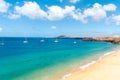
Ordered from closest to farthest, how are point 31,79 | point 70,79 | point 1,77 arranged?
1. point 70,79
2. point 31,79
3. point 1,77

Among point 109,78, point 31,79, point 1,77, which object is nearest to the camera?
point 109,78

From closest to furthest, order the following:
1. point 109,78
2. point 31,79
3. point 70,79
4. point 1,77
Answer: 1. point 109,78
2. point 70,79
3. point 31,79
4. point 1,77

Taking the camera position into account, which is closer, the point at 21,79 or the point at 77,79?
the point at 77,79

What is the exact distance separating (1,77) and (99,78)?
970 centimetres

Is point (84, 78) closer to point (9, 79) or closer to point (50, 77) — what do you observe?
point (50, 77)

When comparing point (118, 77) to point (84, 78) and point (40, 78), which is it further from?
point (40, 78)

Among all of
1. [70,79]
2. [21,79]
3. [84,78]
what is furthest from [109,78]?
[21,79]

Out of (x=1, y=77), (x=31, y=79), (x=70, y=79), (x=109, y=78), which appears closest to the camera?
(x=109, y=78)

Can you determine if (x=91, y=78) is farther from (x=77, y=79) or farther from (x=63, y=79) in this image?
(x=63, y=79)

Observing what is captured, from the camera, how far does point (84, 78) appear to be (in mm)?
17266

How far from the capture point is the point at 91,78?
16.8 meters

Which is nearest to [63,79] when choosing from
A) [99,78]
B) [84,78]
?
[84,78]

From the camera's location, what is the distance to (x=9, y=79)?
62.6ft

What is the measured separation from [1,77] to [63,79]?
6598 millimetres
